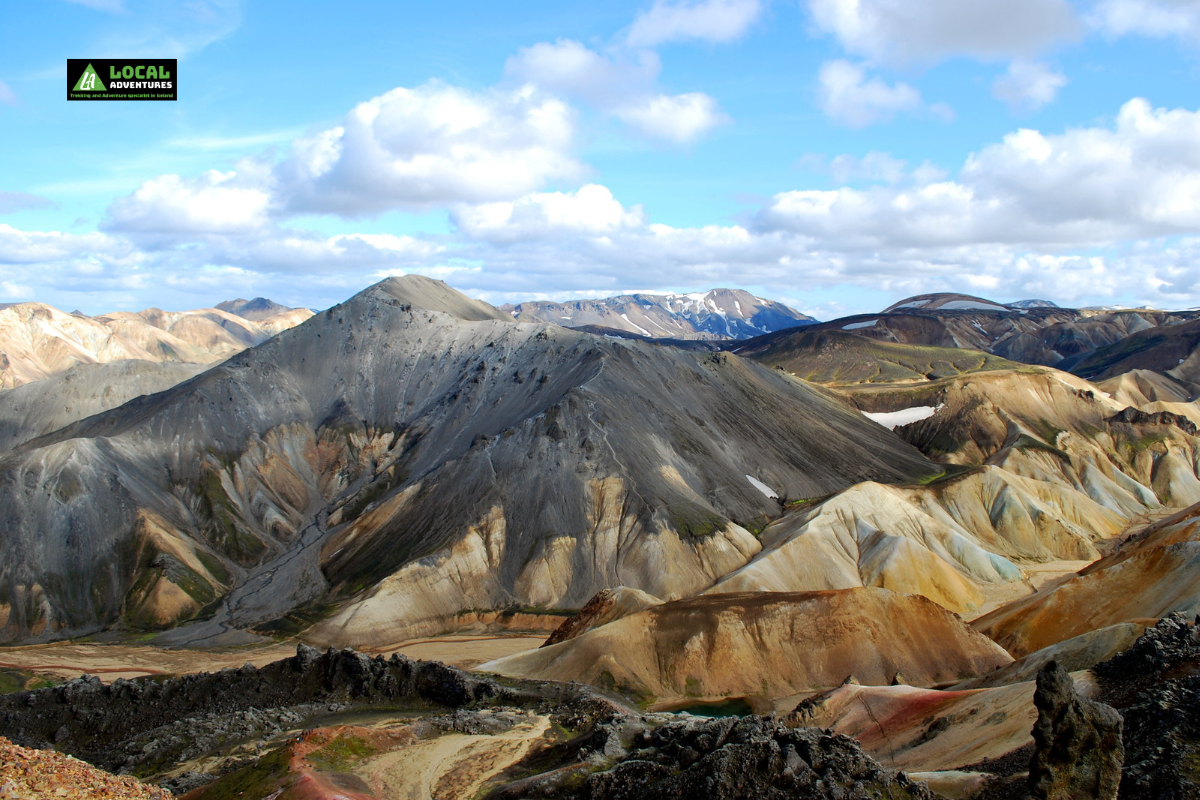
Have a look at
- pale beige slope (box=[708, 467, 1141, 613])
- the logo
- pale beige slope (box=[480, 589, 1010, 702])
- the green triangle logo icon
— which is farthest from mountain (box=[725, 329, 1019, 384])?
the green triangle logo icon

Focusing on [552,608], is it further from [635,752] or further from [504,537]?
[635,752]

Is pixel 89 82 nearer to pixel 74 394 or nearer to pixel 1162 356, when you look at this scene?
pixel 74 394

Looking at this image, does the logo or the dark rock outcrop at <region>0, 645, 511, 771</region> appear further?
the logo

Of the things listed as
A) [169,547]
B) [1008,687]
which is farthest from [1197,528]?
[169,547]

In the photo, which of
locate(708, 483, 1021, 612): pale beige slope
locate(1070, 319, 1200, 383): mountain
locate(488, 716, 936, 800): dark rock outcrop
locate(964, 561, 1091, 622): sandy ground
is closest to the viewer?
locate(488, 716, 936, 800): dark rock outcrop

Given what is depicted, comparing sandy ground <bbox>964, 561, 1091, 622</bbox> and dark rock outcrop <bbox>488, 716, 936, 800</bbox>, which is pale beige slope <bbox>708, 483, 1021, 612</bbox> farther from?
dark rock outcrop <bbox>488, 716, 936, 800</bbox>

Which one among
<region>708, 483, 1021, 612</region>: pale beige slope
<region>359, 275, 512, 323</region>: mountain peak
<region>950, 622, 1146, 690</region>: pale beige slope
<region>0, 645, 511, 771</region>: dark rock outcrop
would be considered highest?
<region>359, 275, 512, 323</region>: mountain peak

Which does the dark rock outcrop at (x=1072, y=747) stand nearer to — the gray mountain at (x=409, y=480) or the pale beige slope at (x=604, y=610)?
the pale beige slope at (x=604, y=610)
